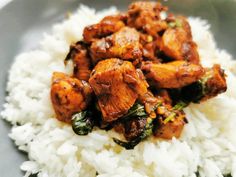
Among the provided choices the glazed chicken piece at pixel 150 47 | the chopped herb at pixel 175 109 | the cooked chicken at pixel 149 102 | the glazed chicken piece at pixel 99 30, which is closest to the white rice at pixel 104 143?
the chopped herb at pixel 175 109

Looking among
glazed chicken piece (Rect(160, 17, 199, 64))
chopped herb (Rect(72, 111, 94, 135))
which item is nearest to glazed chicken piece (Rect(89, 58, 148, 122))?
chopped herb (Rect(72, 111, 94, 135))

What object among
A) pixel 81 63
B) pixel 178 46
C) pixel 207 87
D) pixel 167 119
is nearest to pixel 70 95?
pixel 81 63

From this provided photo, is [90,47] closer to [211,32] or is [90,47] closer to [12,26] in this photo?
[12,26]

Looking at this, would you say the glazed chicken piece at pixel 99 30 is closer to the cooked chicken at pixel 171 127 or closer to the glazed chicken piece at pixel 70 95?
the glazed chicken piece at pixel 70 95

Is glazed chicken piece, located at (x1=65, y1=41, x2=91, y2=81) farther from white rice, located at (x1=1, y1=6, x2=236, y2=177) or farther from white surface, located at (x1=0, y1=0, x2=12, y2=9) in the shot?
white surface, located at (x1=0, y1=0, x2=12, y2=9)

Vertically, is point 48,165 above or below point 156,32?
below

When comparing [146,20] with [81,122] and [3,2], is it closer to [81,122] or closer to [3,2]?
[81,122]

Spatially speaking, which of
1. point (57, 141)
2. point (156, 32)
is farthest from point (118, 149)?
point (156, 32)
